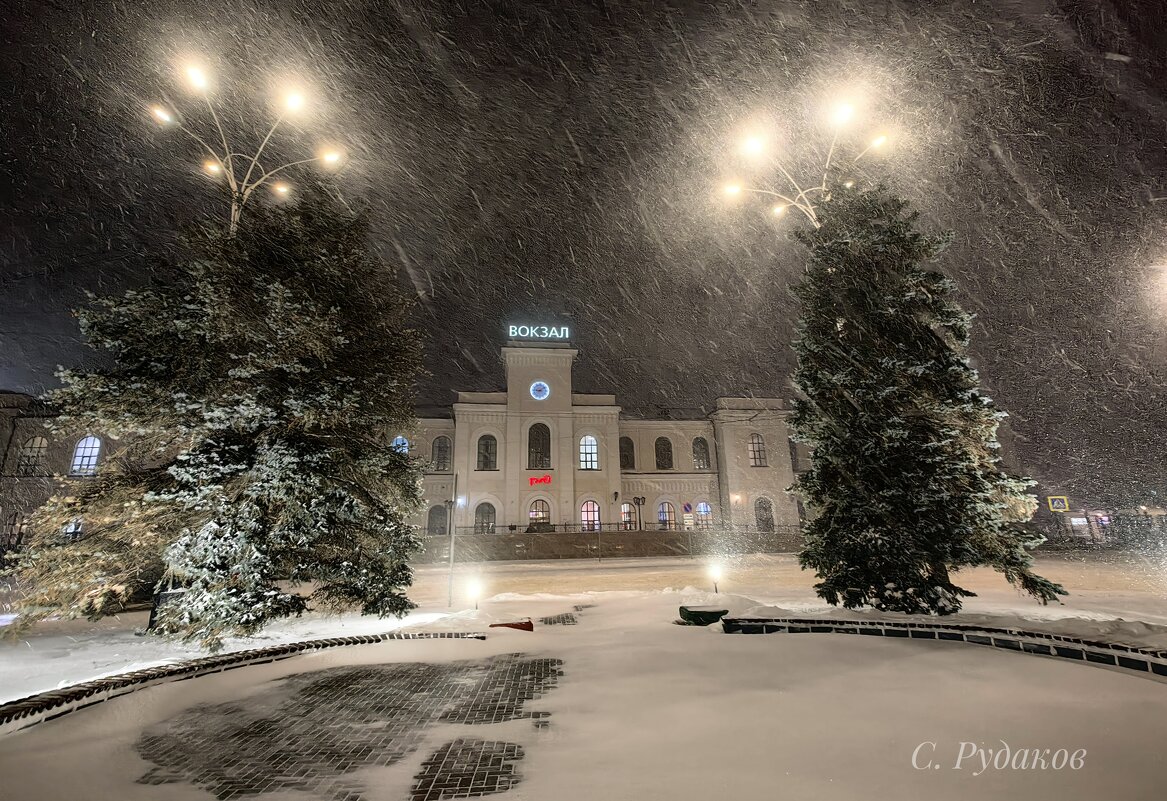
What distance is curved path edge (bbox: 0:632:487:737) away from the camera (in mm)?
4008

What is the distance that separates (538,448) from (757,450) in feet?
56.7

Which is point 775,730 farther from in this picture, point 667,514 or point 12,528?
point 12,528

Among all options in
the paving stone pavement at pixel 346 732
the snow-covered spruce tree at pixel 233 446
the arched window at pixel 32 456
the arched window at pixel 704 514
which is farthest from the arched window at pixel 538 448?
the arched window at pixel 32 456

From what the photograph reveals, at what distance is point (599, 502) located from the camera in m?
34.5

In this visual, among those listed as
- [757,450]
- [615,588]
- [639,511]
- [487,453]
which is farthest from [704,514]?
[615,588]

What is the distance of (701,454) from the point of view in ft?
129

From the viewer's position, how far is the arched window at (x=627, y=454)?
3806 centimetres

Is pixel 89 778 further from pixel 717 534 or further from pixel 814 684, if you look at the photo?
pixel 717 534

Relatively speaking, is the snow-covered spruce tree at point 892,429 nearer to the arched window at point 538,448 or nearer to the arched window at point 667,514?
the arched window at point 538,448

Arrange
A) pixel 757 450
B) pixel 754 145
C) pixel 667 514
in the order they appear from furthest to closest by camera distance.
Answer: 1. pixel 757 450
2. pixel 667 514
3. pixel 754 145

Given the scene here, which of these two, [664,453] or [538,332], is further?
[664,453]

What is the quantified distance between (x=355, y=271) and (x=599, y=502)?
2754 cm

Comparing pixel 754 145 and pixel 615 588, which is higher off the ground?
pixel 754 145

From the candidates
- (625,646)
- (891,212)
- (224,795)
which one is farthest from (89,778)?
(891,212)
